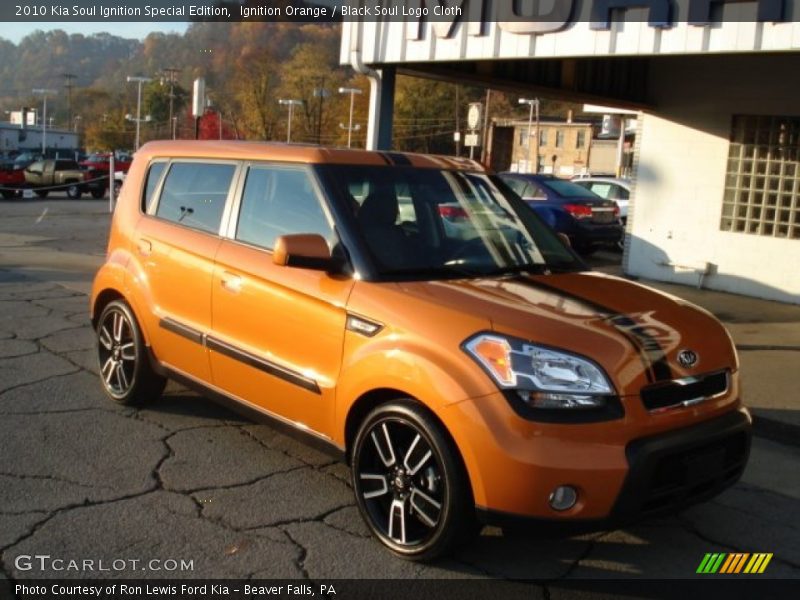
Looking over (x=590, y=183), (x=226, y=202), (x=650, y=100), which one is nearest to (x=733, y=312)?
(x=650, y=100)

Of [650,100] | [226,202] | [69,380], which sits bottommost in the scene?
[69,380]

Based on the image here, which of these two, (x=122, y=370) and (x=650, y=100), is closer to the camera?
(x=122, y=370)

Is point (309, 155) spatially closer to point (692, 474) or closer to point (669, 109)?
point (692, 474)

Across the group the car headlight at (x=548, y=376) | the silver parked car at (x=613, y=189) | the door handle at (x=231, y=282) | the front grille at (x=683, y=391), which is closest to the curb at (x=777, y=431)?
the front grille at (x=683, y=391)

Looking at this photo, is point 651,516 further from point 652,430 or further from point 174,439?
point 174,439

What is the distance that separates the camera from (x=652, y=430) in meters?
3.41

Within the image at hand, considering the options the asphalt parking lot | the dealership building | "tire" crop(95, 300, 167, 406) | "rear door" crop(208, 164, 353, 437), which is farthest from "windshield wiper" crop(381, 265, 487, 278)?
the dealership building

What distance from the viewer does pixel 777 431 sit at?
5773mm

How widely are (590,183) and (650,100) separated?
337 inches

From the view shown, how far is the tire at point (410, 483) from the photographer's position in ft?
11.4

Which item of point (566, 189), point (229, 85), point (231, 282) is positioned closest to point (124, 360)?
point (231, 282)

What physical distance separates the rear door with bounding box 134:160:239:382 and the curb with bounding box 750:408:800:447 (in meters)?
3.82

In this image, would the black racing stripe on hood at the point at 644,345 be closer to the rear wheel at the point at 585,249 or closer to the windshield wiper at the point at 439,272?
the windshield wiper at the point at 439,272

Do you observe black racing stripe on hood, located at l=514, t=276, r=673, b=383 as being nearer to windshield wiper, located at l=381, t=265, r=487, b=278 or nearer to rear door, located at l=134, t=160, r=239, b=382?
windshield wiper, located at l=381, t=265, r=487, b=278
